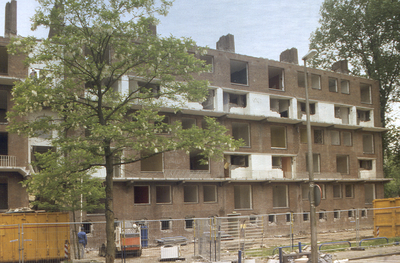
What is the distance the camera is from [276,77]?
45.2 m

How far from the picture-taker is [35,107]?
1576 cm

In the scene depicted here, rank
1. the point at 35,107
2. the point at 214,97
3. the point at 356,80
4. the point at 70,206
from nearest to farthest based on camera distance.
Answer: the point at 35,107 → the point at 70,206 → the point at 214,97 → the point at 356,80

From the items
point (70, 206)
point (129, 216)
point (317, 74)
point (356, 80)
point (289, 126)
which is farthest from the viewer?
point (356, 80)

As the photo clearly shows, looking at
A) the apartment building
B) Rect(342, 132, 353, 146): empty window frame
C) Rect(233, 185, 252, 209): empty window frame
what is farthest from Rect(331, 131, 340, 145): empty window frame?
Rect(233, 185, 252, 209): empty window frame

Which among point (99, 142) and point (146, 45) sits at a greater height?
point (146, 45)

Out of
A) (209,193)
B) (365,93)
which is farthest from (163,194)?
(365,93)

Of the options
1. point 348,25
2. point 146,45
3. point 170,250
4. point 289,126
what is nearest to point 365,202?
point 289,126

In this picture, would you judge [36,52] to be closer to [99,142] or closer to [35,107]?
[35,107]

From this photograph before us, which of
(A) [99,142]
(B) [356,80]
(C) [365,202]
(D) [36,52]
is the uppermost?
(B) [356,80]

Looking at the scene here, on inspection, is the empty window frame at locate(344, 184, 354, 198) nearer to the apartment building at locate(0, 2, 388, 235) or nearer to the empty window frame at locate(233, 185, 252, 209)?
the apartment building at locate(0, 2, 388, 235)

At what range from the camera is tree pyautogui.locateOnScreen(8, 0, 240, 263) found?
15711 mm

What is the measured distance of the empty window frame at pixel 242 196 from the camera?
3947 cm

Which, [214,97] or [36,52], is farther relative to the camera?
[214,97]

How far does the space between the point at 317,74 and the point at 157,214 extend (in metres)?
23.9
